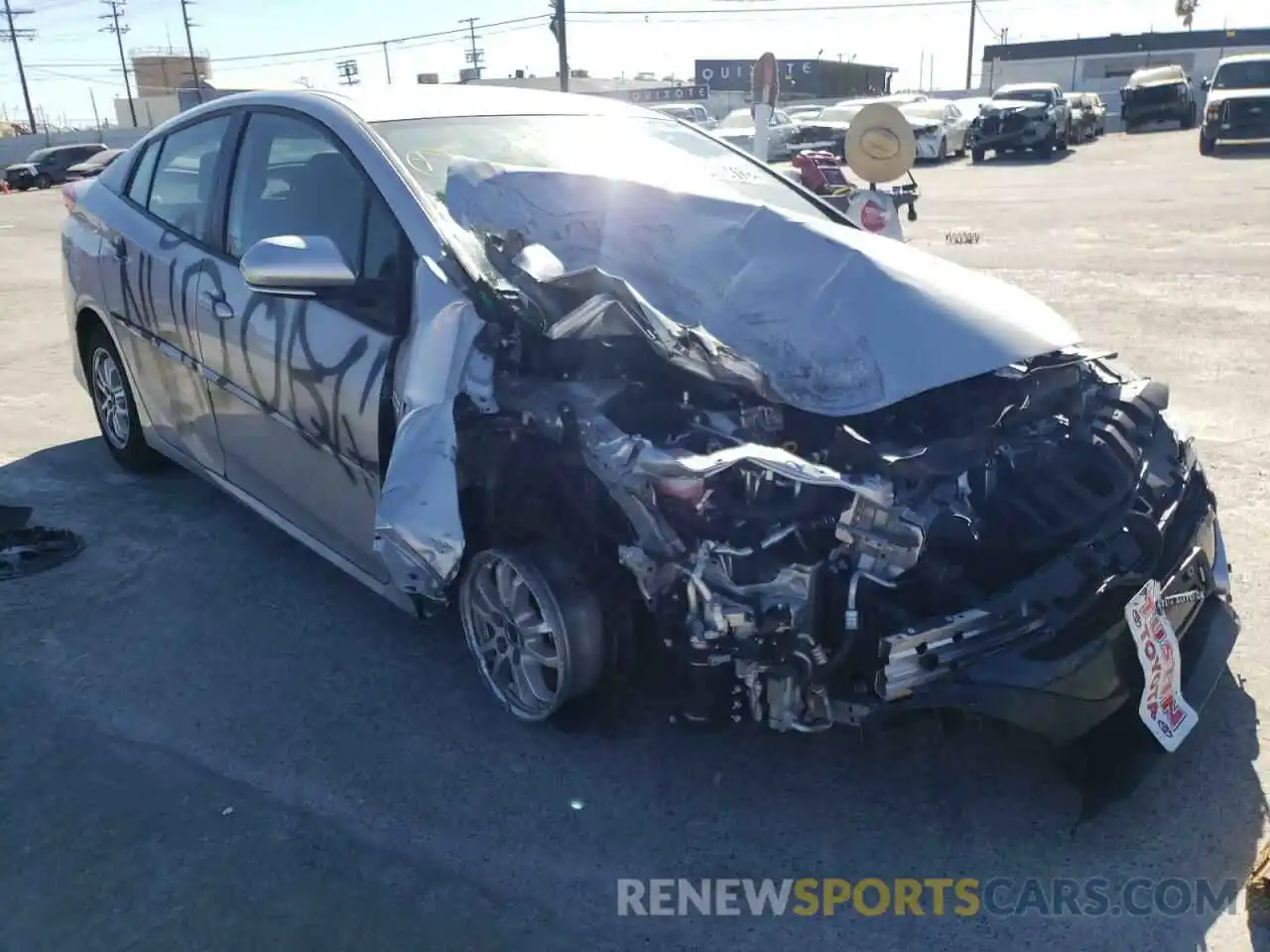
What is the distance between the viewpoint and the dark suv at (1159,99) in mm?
30000

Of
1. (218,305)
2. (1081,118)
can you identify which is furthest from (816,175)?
(1081,118)

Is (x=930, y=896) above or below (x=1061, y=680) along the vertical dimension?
below

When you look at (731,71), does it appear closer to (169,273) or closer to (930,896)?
(169,273)

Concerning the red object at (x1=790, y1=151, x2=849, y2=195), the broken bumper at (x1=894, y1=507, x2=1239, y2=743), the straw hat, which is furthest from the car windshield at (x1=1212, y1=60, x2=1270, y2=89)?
the broken bumper at (x1=894, y1=507, x2=1239, y2=743)

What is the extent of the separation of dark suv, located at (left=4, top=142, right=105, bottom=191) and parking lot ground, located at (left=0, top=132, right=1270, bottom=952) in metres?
34.1

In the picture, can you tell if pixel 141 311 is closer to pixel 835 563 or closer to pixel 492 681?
pixel 492 681

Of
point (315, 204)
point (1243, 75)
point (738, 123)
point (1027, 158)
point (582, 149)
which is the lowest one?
point (1027, 158)

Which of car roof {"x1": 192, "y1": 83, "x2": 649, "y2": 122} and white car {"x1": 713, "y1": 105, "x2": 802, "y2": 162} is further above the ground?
car roof {"x1": 192, "y1": 83, "x2": 649, "y2": 122}

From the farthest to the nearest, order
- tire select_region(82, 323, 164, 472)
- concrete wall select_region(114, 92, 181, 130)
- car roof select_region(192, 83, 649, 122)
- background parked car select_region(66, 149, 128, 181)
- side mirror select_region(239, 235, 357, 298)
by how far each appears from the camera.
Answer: concrete wall select_region(114, 92, 181, 130) < background parked car select_region(66, 149, 128, 181) < tire select_region(82, 323, 164, 472) < car roof select_region(192, 83, 649, 122) < side mirror select_region(239, 235, 357, 298)

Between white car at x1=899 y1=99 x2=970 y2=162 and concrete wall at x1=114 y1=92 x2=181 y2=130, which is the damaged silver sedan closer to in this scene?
white car at x1=899 y1=99 x2=970 y2=162

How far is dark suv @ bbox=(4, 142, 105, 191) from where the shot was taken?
32812mm

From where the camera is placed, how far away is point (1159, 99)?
30.1 meters

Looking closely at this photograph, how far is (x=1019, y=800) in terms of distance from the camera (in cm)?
284

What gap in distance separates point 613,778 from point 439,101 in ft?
8.11
